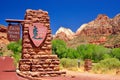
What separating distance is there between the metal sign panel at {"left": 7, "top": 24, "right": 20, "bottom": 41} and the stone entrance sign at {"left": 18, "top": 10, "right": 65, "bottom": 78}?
41cm

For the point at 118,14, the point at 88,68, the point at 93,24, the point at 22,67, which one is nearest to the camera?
the point at 22,67

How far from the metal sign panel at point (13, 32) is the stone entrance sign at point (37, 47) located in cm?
41

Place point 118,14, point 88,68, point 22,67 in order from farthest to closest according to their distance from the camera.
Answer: point 118,14 < point 88,68 < point 22,67

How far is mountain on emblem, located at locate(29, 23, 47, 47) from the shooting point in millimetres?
16328

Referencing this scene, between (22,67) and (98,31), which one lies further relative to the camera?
(98,31)

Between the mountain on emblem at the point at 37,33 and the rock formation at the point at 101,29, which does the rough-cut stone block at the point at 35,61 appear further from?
the rock formation at the point at 101,29

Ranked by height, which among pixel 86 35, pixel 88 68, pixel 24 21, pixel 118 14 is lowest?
pixel 88 68

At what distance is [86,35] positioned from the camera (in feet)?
424

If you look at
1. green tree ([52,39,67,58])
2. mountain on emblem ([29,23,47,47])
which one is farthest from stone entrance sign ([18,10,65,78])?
green tree ([52,39,67,58])

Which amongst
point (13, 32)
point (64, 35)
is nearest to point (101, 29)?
point (64, 35)

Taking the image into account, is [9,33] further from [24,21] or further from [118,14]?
[118,14]

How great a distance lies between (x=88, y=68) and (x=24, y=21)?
Answer: 11382mm

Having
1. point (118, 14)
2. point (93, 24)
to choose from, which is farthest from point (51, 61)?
point (93, 24)

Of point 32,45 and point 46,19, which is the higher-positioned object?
point 46,19
